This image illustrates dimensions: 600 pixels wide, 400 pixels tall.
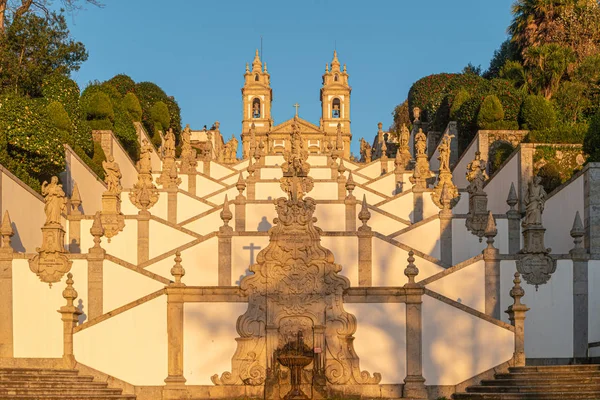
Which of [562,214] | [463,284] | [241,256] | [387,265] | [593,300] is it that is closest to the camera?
[593,300]

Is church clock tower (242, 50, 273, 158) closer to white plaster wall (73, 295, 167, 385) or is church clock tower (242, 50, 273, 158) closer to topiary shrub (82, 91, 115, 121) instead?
topiary shrub (82, 91, 115, 121)

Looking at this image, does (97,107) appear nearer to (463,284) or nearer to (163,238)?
(163,238)

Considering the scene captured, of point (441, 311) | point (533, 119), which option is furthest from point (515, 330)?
point (533, 119)

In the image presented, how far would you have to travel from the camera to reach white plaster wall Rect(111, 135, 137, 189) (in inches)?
1655

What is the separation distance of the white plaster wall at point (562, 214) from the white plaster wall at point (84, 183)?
50.1ft

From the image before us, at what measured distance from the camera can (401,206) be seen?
3559cm

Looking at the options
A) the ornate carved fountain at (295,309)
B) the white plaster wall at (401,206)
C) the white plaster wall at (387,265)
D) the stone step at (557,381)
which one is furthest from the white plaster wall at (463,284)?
the white plaster wall at (401,206)

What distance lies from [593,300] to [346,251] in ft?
22.2

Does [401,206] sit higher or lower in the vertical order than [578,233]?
higher

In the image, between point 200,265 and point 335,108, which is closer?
point 200,265

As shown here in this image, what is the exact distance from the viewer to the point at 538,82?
48656mm

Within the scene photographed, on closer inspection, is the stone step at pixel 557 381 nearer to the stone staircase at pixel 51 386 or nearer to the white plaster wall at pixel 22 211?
the stone staircase at pixel 51 386

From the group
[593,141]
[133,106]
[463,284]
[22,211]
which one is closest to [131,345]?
[22,211]

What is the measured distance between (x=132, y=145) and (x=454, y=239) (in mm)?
19064
